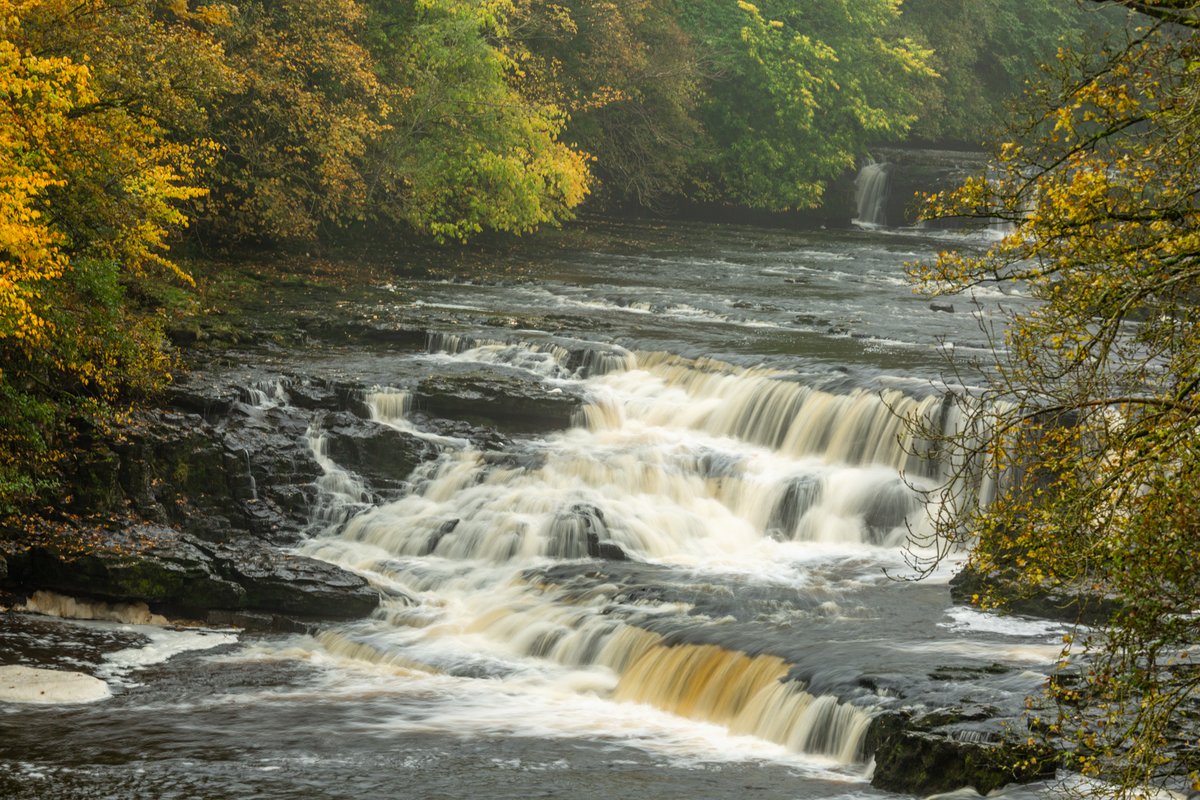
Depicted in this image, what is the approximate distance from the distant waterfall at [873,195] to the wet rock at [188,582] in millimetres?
35027

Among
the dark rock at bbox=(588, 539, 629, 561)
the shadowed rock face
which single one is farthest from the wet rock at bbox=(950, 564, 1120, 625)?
the dark rock at bbox=(588, 539, 629, 561)

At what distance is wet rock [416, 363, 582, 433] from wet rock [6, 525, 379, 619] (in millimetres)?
5488

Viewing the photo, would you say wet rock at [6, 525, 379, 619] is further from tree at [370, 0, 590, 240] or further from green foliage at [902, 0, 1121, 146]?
green foliage at [902, 0, 1121, 146]

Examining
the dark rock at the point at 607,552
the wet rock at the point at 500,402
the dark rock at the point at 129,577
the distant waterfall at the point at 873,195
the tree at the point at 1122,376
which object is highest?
the distant waterfall at the point at 873,195

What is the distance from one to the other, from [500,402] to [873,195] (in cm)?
2988

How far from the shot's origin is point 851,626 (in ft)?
50.9

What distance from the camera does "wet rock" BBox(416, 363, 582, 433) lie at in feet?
73.2

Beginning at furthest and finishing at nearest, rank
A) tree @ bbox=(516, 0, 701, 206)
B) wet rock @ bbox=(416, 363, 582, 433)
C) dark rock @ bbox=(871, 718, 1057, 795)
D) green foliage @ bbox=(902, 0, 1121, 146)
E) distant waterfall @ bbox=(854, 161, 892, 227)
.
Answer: green foliage @ bbox=(902, 0, 1121, 146)
distant waterfall @ bbox=(854, 161, 892, 227)
tree @ bbox=(516, 0, 701, 206)
wet rock @ bbox=(416, 363, 582, 433)
dark rock @ bbox=(871, 718, 1057, 795)

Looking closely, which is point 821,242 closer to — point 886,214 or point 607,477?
point 886,214

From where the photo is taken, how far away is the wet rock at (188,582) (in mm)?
16734

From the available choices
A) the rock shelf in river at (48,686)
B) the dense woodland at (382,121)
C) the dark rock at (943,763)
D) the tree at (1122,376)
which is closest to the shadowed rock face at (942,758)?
the dark rock at (943,763)

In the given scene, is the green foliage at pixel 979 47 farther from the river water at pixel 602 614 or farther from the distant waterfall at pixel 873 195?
the river water at pixel 602 614

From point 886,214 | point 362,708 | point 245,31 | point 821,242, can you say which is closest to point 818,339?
point 245,31

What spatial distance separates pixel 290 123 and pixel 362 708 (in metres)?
16.8
